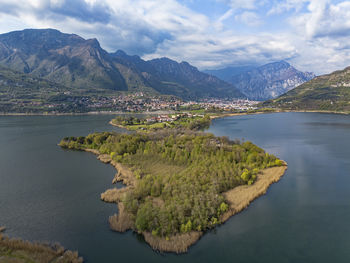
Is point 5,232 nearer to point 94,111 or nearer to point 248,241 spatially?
point 248,241

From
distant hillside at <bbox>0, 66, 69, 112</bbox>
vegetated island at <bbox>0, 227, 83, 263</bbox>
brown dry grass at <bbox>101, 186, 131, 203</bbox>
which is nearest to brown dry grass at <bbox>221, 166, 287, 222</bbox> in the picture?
brown dry grass at <bbox>101, 186, 131, 203</bbox>

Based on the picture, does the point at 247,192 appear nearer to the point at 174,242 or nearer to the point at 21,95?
the point at 174,242

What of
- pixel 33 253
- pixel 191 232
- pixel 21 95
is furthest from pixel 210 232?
pixel 21 95

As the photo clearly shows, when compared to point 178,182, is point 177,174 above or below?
below

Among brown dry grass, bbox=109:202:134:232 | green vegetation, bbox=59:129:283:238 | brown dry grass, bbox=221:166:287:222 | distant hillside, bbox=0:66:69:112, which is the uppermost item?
distant hillside, bbox=0:66:69:112

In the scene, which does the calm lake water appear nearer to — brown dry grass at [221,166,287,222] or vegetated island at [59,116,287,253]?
brown dry grass at [221,166,287,222]

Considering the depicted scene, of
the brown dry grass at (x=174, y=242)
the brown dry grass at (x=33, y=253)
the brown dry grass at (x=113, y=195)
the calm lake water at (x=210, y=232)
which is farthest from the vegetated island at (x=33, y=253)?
the brown dry grass at (x=113, y=195)
